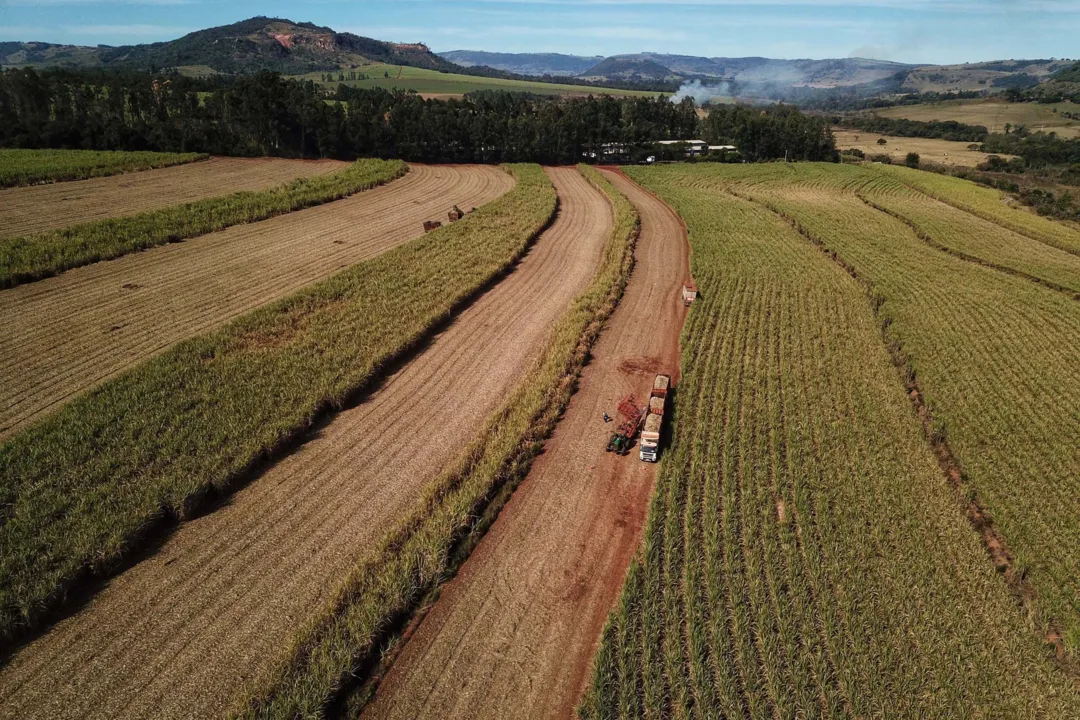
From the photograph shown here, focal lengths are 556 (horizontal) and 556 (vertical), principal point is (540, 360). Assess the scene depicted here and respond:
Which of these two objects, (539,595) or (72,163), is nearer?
(539,595)

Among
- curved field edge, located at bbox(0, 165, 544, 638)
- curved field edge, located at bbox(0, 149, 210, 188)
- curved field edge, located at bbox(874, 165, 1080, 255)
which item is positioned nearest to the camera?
curved field edge, located at bbox(0, 165, 544, 638)

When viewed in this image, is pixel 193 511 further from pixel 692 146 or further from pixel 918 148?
pixel 918 148

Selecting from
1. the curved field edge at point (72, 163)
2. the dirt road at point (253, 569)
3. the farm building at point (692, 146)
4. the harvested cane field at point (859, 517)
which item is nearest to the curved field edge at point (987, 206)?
the harvested cane field at point (859, 517)

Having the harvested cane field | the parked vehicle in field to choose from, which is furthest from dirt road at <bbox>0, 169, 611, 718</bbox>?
the harvested cane field

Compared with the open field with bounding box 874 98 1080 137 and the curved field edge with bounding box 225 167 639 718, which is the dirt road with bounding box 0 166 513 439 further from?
the open field with bounding box 874 98 1080 137

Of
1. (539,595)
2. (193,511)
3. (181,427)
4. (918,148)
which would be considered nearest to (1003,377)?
(539,595)

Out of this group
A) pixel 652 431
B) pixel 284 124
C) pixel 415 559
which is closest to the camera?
pixel 415 559
